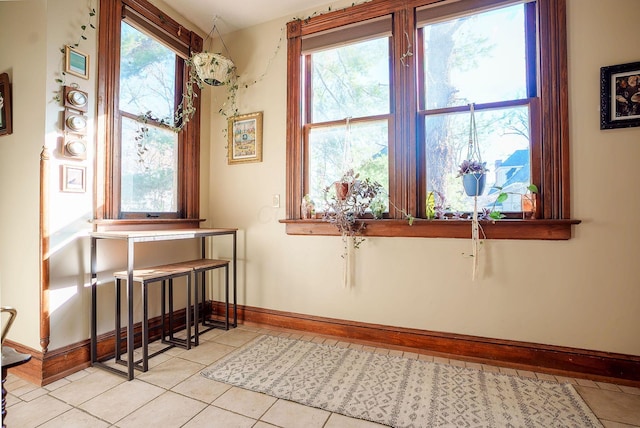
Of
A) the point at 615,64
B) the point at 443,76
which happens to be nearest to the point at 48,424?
the point at 443,76

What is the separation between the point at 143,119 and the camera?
2.58 m

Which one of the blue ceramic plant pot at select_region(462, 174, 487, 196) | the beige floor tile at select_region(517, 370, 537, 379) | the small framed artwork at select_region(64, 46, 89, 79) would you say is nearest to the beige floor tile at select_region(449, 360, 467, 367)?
the beige floor tile at select_region(517, 370, 537, 379)

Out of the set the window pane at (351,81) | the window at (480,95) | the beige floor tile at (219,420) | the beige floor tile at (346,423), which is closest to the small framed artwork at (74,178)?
the beige floor tile at (219,420)

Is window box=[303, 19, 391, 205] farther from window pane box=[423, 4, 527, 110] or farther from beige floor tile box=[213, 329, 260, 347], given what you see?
beige floor tile box=[213, 329, 260, 347]

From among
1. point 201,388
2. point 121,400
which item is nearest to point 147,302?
point 121,400

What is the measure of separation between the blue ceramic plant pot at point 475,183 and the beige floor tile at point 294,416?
166 cm

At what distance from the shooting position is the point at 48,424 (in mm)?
1573

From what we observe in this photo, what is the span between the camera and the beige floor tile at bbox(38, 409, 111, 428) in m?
1.57

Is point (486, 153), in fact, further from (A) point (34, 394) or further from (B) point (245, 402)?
(A) point (34, 394)

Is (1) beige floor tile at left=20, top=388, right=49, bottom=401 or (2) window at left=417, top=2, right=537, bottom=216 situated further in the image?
(2) window at left=417, top=2, right=537, bottom=216

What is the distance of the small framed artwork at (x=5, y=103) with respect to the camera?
2158 mm

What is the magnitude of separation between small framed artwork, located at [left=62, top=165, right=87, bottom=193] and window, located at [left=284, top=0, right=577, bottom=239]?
1508 millimetres

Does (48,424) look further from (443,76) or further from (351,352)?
(443,76)

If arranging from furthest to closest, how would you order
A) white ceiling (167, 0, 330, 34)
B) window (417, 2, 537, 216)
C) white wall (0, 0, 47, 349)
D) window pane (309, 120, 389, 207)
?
1. white ceiling (167, 0, 330, 34)
2. window pane (309, 120, 389, 207)
3. window (417, 2, 537, 216)
4. white wall (0, 0, 47, 349)
